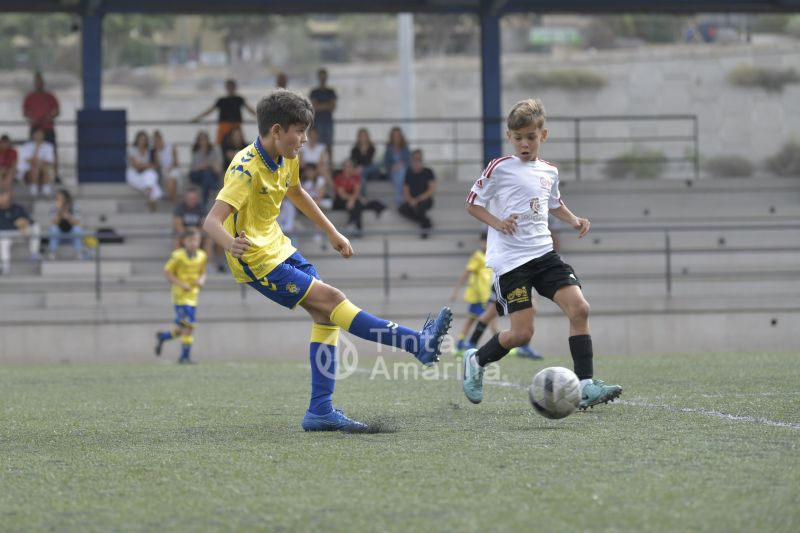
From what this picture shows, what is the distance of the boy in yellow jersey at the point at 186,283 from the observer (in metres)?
14.8

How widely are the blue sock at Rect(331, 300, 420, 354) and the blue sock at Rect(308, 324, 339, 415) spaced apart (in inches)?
7.7

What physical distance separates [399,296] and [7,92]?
1326 inches

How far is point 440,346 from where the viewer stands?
5879mm

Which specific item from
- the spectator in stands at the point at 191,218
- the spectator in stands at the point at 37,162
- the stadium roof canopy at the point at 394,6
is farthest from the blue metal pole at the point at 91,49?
the spectator in stands at the point at 191,218

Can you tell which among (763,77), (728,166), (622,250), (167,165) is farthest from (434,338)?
(763,77)

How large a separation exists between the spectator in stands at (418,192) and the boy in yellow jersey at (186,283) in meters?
4.59

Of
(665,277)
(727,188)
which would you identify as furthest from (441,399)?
(727,188)

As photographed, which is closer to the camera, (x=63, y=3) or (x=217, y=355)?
(x=217, y=355)

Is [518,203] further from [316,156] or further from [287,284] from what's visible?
[316,156]

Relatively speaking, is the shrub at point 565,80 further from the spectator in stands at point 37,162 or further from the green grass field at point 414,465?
the green grass field at point 414,465

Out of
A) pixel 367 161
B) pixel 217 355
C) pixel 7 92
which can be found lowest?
pixel 217 355

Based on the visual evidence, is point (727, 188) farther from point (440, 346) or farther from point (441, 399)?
point (440, 346)

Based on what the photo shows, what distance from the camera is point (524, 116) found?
673 centimetres

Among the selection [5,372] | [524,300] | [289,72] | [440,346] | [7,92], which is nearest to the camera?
[440,346]
